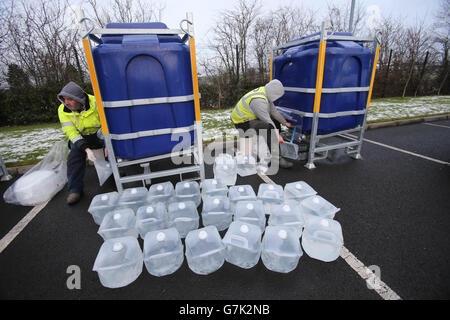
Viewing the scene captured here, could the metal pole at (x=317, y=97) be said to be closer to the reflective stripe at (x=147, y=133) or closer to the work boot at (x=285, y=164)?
the work boot at (x=285, y=164)

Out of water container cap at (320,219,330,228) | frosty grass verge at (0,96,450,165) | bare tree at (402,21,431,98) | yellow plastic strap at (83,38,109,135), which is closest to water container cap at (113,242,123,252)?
yellow plastic strap at (83,38,109,135)

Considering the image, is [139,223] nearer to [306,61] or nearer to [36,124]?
[306,61]

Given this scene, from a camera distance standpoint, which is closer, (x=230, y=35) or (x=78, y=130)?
(x=78, y=130)

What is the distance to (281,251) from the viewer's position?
180 centimetres

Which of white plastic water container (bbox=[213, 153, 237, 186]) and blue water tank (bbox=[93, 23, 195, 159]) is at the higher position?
blue water tank (bbox=[93, 23, 195, 159])

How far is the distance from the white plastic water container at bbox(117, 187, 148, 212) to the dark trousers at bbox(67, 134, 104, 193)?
944 millimetres

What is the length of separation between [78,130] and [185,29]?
6.54ft

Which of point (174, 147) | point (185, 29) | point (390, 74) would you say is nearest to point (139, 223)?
point (174, 147)

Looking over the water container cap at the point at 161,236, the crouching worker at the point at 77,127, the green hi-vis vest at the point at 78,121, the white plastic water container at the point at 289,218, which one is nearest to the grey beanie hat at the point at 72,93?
the crouching worker at the point at 77,127

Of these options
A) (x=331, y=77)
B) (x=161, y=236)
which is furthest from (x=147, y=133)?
(x=331, y=77)

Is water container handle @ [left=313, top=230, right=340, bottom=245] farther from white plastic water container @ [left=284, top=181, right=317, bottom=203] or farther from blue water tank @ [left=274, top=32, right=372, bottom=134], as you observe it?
blue water tank @ [left=274, top=32, right=372, bottom=134]

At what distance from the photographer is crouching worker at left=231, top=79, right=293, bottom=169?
3.26 metres

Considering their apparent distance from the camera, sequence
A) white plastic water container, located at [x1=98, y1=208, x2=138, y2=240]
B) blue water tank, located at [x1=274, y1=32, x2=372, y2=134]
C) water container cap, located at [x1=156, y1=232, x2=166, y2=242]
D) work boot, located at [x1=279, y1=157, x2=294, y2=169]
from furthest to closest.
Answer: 1. work boot, located at [x1=279, y1=157, x2=294, y2=169]
2. blue water tank, located at [x1=274, y1=32, x2=372, y2=134]
3. white plastic water container, located at [x1=98, y1=208, x2=138, y2=240]
4. water container cap, located at [x1=156, y1=232, x2=166, y2=242]
